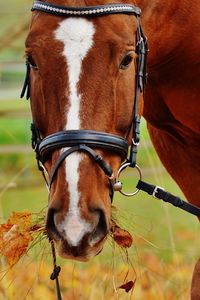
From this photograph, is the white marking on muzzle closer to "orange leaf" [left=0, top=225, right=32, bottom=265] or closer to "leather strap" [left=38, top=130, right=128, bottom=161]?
"leather strap" [left=38, top=130, right=128, bottom=161]

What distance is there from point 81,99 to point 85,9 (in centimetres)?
31

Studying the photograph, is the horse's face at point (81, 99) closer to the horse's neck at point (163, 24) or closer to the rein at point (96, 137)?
the rein at point (96, 137)

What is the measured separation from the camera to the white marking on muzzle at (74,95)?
10.1 feet

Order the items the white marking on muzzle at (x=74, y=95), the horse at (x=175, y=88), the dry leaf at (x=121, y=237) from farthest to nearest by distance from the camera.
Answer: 1. the horse at (x=175, y=88)
2. the dry leaf at (x=121, y=237)
3. the white marking on muzzle at (x=74, y=95)

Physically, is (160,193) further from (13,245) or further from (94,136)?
(94,136)

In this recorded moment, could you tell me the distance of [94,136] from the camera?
10.5 feet

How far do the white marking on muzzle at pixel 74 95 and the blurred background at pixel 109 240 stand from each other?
49 cm

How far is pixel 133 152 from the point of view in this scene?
11.2 ft

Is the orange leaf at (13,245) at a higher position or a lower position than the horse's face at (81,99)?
lower

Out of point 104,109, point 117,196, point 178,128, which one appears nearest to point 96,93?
point 104,109

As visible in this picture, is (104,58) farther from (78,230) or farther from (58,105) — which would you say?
(78,230)

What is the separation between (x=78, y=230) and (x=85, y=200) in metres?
0.10

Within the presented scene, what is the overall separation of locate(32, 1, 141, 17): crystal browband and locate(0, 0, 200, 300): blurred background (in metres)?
0.70

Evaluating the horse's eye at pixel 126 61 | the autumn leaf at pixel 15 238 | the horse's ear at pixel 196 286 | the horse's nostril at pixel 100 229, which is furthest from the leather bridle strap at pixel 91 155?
the horse's ear at pixel 196 286
